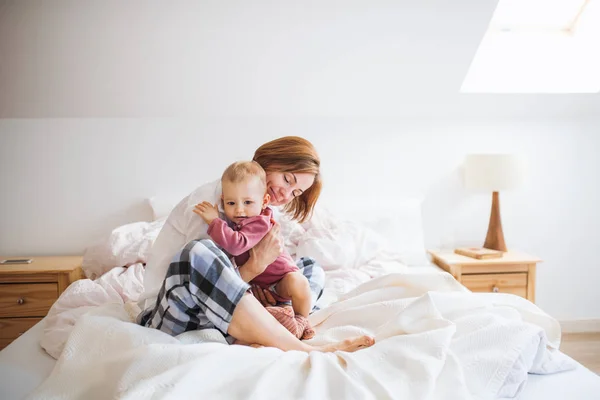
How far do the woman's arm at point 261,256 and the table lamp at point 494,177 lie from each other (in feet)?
5.86

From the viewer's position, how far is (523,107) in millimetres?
3271

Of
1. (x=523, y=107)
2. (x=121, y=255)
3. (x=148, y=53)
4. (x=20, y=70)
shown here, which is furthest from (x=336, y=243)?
(x=20, y=70)

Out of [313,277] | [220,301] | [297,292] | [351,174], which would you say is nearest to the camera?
[220,301]

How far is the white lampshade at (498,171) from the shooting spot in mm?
3020

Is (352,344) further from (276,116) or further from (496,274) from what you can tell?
(276,116)

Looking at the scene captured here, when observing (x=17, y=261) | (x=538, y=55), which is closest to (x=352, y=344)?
(x=17, y=261)

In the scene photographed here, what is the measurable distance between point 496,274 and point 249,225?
5.86 ft

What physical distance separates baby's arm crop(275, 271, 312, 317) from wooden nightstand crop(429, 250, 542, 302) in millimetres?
1377

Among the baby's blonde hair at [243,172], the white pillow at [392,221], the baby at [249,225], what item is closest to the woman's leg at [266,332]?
the baby at [249,225]

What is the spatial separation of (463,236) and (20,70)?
2.67 metres

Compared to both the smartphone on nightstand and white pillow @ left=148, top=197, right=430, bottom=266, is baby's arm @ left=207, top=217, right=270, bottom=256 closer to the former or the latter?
white pillow @ left=148, top=197, right=430, bottom=266

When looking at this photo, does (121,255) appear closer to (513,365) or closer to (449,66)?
(513,365)

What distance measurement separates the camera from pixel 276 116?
315 cm

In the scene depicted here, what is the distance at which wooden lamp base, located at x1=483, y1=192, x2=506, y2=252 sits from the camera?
3.09m
